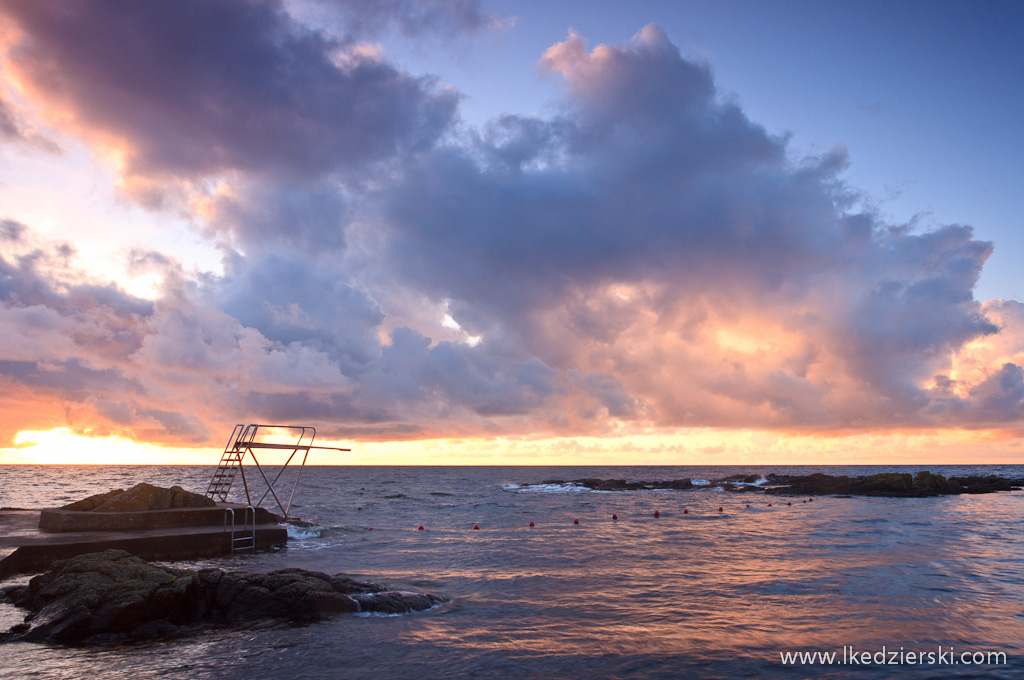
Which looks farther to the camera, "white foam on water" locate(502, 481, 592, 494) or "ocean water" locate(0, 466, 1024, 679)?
"white foam on water" locate(502, 481, 592, 494)

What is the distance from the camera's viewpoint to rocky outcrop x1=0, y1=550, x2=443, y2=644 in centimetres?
1248

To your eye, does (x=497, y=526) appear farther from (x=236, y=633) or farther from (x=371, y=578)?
(x=236, y=633)

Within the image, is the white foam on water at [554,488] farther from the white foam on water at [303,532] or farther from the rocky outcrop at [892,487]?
the white foam on water at [303,532]

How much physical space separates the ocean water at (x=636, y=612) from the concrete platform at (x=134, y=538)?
1234 millimetres

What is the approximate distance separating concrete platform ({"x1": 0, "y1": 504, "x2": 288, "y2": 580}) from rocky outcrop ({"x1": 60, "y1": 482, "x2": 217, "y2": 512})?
2.42 ft

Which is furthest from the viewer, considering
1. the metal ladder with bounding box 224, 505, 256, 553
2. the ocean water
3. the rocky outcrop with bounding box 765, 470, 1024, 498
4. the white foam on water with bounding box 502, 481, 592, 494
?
the white foam on water with bounding box 502, 481, 592, 494

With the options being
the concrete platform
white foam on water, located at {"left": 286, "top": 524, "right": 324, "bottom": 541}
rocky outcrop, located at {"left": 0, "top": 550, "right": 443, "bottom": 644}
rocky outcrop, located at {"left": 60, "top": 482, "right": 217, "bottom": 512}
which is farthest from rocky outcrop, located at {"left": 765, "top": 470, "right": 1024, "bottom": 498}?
rocky outcrop, located at {"left": 60, "top": 482, "right": 217, "bottom": 512}

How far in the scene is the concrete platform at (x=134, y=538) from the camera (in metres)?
18.7

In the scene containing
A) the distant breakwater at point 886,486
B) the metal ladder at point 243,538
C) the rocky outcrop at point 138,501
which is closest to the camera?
the rocky outcrop at point 138,501

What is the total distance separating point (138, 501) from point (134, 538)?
3.98m

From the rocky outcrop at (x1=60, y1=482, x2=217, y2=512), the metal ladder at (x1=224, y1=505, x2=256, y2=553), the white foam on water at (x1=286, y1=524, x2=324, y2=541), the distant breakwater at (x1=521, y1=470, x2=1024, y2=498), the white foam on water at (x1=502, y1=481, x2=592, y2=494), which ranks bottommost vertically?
A: the white foam on water at (x1=502, y1=481, x2=592, y2=494)

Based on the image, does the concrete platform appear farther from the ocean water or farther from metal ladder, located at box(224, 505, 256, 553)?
the ocean water

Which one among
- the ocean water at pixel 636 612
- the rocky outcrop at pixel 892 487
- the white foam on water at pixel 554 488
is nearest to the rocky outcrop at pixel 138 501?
the ocean water at pixel 636 612

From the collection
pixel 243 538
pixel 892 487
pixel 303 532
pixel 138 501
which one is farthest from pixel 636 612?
pixel 892 487
